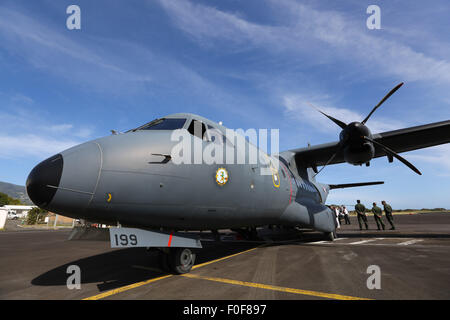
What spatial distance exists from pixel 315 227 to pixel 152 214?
8309 millimetres

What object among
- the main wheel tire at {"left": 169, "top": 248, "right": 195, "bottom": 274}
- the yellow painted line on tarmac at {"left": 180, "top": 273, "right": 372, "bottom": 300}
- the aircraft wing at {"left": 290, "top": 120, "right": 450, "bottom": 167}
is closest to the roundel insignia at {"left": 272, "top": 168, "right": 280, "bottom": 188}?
the main wheel tire at {"left": 169, "top": 248, "right": 195, "bottom": 274}

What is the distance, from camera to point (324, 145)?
11695 millimetres

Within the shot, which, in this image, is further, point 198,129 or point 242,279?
point 198,129

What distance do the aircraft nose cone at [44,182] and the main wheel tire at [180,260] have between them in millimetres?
2587

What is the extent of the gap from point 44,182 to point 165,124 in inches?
92.9

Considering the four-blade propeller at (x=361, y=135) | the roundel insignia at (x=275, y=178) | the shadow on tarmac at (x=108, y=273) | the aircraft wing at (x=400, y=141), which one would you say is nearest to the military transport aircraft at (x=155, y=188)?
the roundel insignia at (x=275, y=178)

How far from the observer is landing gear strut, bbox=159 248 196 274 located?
5.05 meters

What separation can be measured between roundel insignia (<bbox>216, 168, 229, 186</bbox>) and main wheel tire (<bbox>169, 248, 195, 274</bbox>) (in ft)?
5.41

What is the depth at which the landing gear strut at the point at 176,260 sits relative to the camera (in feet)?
16.6

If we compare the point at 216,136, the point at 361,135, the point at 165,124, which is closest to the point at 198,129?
the point at 216,136

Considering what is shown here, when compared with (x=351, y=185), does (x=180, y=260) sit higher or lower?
lower

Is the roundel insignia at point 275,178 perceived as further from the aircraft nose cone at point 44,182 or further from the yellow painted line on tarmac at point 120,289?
the aircraft nose cone at point 44,182

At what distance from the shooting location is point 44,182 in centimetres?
337

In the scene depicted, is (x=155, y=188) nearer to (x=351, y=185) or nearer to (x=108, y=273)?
(x=108, y=273)
